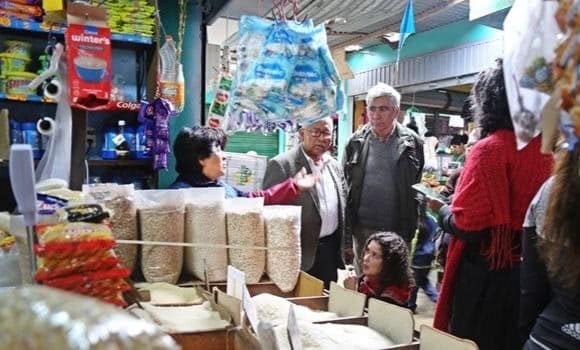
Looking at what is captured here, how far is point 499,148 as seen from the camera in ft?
5.79

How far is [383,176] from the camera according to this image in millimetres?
2801

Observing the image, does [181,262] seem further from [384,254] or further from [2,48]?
[2,48]

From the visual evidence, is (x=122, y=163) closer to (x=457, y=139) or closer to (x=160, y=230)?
(x=160, y=230)

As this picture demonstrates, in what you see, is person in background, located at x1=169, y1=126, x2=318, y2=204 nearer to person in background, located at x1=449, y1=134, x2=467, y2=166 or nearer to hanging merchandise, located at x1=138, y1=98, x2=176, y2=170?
hanging merchandise, located at x1=138, y1=98, x2=176, y2=170

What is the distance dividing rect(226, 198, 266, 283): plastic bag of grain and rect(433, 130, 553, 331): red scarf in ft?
Answer: 2.65

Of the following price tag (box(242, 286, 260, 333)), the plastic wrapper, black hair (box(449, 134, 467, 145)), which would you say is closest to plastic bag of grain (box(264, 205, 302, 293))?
price tag (box(242, 286, 260, 333))

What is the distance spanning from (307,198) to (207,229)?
3.30ft

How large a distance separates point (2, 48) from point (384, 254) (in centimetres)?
251

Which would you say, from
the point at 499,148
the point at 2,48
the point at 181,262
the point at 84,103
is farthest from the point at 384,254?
the point at 2,48

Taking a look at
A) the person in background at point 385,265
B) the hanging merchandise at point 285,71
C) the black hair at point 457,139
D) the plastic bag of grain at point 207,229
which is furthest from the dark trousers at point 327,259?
the black hair at point 457,139

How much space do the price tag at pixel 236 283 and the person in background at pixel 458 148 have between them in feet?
15.1

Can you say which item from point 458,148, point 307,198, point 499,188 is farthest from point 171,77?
point 458,148

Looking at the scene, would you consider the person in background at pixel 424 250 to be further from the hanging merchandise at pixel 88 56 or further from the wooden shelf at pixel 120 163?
the hanging merchandise at pixel 88 56

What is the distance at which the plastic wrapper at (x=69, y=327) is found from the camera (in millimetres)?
399
